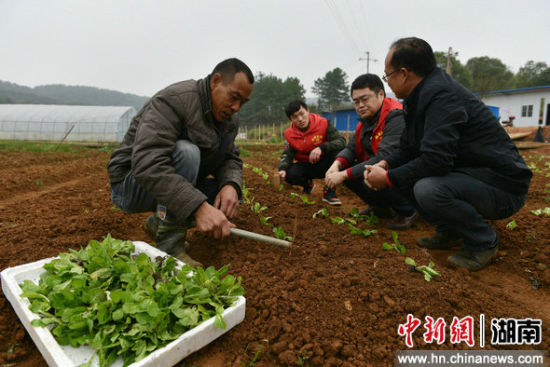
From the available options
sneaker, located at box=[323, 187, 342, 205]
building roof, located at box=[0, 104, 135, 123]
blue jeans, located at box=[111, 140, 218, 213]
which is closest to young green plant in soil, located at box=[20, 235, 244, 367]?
blue jeans, located at box=[111, 140, 218, 213]

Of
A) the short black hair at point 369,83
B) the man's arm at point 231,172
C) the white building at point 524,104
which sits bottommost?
the man's arm at point 231,172

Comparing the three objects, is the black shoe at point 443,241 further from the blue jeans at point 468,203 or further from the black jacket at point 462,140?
the black jacket at point 462,140

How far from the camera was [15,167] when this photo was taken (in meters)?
7.51

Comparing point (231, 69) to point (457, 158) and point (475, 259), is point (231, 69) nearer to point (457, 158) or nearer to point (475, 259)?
point (457, 158)

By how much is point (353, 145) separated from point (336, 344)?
2.55m

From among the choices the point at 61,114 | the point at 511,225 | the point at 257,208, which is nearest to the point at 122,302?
the point at 257,208

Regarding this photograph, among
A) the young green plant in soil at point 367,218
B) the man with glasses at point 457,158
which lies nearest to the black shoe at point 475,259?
the man with glasses at point 457,158

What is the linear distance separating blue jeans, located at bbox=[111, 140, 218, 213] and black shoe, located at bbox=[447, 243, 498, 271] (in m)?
1.95

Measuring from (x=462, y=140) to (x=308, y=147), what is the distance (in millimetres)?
2336

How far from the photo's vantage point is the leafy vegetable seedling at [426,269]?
1915 millimetres

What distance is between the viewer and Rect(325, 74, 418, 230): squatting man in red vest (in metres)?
3.00

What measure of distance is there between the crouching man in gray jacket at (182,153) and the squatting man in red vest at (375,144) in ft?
4.12

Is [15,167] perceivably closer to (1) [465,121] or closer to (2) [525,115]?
(1) [465,121]

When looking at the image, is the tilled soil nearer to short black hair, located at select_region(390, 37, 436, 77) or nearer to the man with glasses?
the man with glasses
